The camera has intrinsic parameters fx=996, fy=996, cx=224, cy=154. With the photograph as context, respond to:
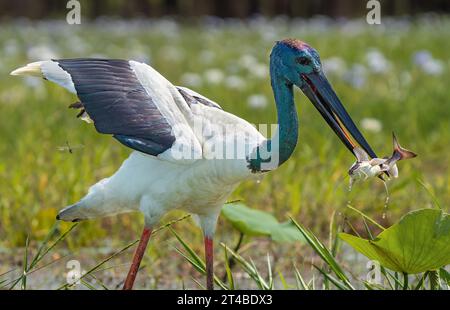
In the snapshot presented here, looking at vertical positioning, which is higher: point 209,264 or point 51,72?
point 51,72

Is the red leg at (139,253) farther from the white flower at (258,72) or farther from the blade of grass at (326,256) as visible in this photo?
the white flower at (258,72)

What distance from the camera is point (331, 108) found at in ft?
8.80

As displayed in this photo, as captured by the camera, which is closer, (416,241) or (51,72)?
(416,241)

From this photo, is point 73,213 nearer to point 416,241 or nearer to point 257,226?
point 257,226

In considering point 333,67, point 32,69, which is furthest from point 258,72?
point 32,69

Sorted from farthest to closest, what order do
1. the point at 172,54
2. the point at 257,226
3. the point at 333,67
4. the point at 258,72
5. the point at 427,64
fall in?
the point at 172,54 < the point at 258,72 < the point at 333,67 < the point at 427,64 < the point at 257,226

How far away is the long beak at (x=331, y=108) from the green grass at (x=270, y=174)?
1.28 feet

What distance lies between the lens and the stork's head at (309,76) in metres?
2.65

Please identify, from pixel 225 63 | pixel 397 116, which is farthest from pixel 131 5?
pixel 397 116

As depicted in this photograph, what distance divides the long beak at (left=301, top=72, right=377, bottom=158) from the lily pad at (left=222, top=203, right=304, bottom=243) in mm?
827

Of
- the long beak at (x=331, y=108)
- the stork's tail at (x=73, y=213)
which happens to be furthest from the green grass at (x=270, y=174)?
the stork's tail at (x=73, y=213)

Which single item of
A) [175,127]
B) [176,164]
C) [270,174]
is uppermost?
[175,127]

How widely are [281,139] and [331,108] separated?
0.53 ft

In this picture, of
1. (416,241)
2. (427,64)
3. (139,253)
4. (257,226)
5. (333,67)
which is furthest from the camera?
(333,67)
